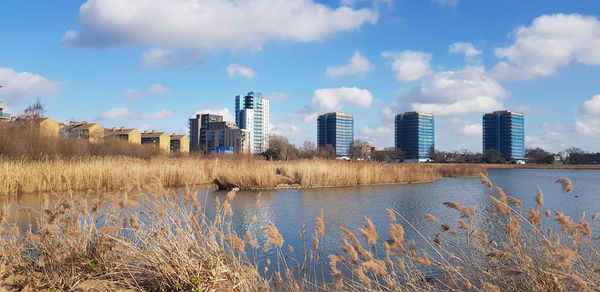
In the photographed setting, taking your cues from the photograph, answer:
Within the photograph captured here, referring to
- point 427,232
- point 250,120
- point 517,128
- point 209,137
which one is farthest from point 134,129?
point 517,128

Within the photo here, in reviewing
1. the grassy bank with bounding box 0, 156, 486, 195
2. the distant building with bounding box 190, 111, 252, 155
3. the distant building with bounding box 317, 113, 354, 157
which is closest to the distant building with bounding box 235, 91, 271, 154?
the distant building with bounding box 190, 111, 252, 155

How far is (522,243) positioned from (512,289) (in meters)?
0.55

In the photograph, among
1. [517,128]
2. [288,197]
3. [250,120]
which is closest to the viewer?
[288,197]

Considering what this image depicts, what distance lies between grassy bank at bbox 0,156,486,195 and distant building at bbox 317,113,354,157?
367 ft

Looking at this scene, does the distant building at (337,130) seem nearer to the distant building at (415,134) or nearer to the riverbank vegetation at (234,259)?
the distant building at (415,134)

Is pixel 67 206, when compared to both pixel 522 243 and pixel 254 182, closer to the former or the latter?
pixel 522 243

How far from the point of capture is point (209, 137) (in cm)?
11600

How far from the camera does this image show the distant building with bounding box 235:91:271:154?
144 m

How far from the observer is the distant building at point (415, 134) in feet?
407

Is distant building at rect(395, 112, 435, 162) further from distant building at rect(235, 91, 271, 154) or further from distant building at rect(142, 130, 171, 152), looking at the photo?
distant building at rect(142, 130, 171, 152)

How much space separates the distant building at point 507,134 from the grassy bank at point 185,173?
3877 inches

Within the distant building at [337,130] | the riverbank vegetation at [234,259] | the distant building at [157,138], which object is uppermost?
the distant building at [337,130]

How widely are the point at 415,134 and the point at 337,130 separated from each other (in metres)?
24.7

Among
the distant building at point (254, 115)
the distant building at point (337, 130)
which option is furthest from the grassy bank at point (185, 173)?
the distant building at point (254, 115)
